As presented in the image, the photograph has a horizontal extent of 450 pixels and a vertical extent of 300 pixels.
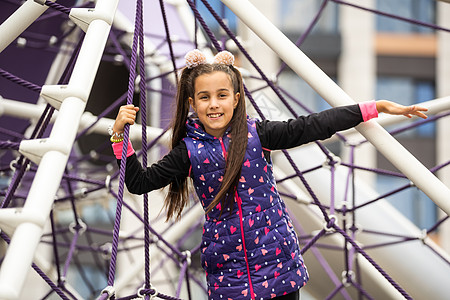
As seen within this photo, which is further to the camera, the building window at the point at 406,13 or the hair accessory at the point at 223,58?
the building window at the point at 406,13

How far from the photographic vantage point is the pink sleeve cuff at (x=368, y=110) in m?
1.02

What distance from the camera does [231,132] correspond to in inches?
39.1

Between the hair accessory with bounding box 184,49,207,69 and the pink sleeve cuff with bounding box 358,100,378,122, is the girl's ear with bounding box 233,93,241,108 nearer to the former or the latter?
the hair accessory with bounding box 184,49,207,69

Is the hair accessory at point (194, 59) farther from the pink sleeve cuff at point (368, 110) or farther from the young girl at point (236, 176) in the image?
the pink sleeve cuff at point (368, 110)

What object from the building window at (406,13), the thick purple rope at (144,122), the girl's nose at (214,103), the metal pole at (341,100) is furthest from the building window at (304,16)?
the girl's nose at (214,103)

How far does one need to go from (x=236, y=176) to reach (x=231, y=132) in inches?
2.8

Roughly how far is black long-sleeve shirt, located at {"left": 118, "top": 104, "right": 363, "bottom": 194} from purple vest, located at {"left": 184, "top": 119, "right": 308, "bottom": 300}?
2 centimetres

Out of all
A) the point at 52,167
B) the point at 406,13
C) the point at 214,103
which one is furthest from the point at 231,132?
the point at 406,13

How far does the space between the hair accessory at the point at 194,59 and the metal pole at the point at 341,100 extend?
17 centimetres

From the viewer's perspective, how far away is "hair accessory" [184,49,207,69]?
103 cm

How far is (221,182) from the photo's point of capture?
98cm

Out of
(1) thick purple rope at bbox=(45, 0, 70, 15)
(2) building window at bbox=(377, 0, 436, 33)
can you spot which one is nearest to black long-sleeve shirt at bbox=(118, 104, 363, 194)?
(1) thick purple rope at bbox=(45, 0, 70, 15)

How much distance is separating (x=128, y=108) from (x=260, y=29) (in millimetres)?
320

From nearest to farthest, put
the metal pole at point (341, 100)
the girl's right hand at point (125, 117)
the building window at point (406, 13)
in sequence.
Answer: the girl's right hand at point (125, 117) < the metal pole at point (341, 100) < the building window at point (406, 13)
